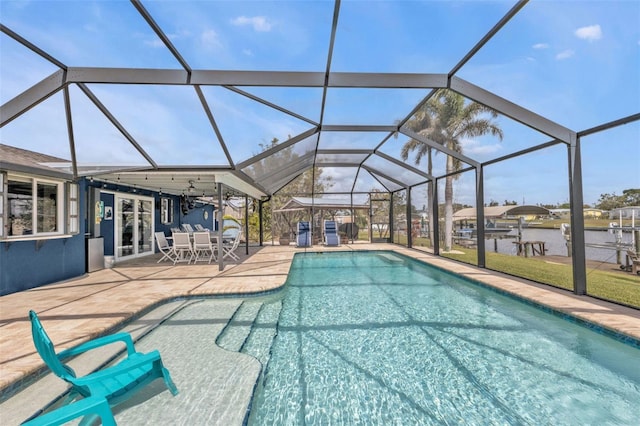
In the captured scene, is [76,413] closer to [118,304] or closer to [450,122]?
[118,304]

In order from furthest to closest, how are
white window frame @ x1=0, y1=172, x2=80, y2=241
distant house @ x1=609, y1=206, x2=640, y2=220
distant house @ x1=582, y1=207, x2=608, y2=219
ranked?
1. distant house @ x1=609, y1=206, x2=640, y2=220
2. distant house @ x1=582, y1=207, x2=608, y2=219
3. white window frame @ x1=0, y1=172, x2=80, y2=241

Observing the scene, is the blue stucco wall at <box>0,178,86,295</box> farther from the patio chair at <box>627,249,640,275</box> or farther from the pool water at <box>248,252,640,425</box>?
the patio chair at <box>627,249,640,275</box>

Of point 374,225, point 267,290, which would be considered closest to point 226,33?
point 267,290

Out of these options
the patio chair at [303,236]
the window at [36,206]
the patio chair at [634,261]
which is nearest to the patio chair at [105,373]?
the window at [36,206]

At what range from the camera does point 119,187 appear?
9.03 metres

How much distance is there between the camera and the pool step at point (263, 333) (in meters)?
3.65

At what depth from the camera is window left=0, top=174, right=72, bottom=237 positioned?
540 cm

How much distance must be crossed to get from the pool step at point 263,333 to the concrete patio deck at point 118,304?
0.58 metres

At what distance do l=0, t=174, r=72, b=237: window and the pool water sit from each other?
516cm

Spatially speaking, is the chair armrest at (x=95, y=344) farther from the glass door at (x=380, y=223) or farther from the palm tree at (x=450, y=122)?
the glass door at (x=380, y=223)

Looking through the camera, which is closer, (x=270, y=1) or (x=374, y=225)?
(x=270, y=1)

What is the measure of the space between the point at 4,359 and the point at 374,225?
15497 millimetres

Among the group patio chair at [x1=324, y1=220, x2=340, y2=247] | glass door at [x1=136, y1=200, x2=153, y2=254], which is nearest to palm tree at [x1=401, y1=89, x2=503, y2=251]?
patio chair at [x1=324, y1=220, x2=340, y2=247]

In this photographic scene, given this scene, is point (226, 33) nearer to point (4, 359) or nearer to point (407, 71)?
point (407, 71)
